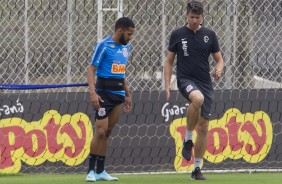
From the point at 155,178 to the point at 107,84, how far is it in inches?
46.4

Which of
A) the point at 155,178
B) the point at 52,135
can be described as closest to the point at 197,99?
the point at 155,178

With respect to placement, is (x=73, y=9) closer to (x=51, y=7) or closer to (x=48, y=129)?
(x=51, y=7)

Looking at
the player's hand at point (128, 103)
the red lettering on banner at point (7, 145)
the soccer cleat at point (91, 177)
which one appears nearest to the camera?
the soccer cleat at point (91, 177)

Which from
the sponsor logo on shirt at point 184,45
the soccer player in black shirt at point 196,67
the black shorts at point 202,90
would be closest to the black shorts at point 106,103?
the soccer player in black shirt at point 196,67

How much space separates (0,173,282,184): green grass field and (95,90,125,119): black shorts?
2.29 feet

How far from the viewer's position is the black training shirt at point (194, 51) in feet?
35.6

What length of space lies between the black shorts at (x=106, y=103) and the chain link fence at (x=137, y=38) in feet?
4.34

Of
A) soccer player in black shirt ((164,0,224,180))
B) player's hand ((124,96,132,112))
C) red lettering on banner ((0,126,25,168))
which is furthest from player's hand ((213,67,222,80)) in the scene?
red lettering on banner ((0,126,25,168))

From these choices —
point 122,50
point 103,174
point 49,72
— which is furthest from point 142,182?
point 49,72

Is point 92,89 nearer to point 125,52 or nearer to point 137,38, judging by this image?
point 125,52

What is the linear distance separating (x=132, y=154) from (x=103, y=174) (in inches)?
52.6

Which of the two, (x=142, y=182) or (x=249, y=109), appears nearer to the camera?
(x=142, y=182)

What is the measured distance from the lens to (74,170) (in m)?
12.1

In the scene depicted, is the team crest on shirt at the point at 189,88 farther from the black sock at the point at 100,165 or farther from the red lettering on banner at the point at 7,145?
the red lettering on banner at the point at 7,145
